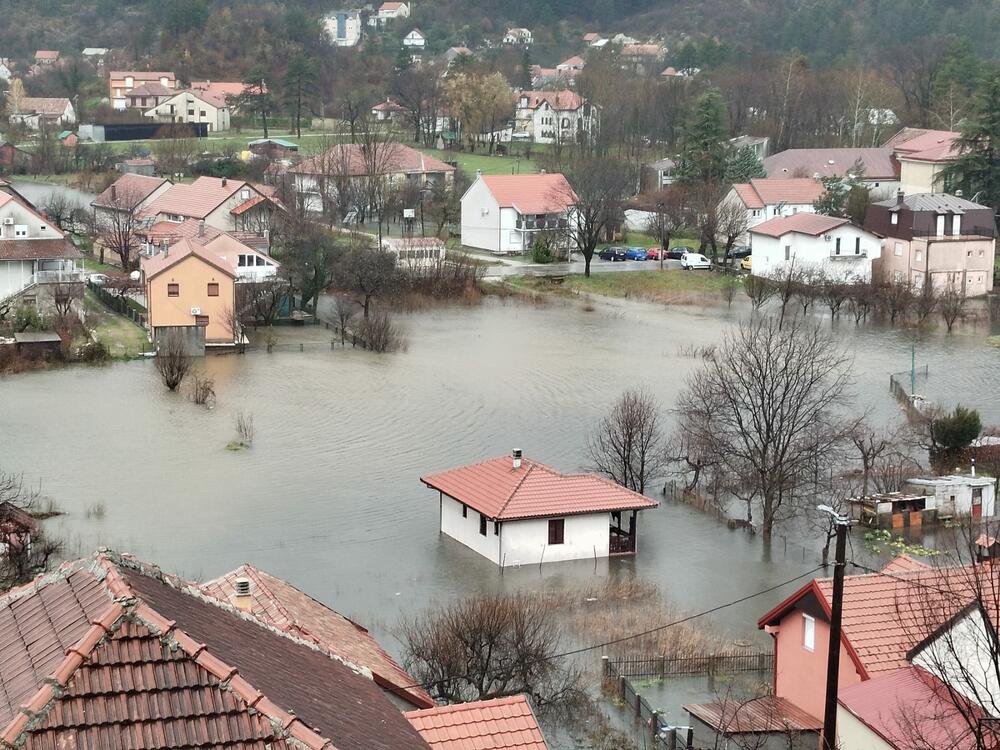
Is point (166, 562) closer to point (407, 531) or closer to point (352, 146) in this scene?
point (407, 531)

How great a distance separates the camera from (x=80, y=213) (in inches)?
1858

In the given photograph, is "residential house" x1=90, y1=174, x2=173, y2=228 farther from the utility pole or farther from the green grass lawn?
the utility pole

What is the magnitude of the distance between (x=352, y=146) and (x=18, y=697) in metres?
48.1

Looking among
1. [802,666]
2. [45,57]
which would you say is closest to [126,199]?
[802,666]

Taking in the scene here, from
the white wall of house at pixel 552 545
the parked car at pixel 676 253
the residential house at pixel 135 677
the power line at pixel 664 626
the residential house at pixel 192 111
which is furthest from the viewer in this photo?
the residential house at pixel 192 111

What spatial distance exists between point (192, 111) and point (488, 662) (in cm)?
6363

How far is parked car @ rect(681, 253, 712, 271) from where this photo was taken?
42.5 meters

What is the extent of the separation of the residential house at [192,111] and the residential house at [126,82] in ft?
14.0

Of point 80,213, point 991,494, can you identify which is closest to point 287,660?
point 991,494

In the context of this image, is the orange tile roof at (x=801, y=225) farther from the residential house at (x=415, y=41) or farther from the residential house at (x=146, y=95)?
the residential house at (x=415, y=41)

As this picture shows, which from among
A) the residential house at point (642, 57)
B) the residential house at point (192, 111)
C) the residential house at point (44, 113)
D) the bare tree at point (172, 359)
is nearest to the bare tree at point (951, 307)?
the bare tree at point (172, 359)

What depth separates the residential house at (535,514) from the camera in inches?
739

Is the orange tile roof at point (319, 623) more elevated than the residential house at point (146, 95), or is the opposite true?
the residential house at point (146, 95)

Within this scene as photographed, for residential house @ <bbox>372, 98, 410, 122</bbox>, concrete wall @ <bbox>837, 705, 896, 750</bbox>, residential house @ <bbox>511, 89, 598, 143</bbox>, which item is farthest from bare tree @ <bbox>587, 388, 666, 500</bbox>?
residential house @ <bbox>372, 98, 410, 122</bbox>
